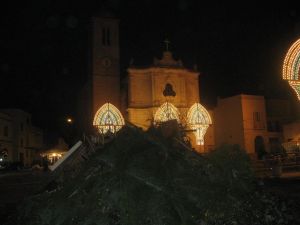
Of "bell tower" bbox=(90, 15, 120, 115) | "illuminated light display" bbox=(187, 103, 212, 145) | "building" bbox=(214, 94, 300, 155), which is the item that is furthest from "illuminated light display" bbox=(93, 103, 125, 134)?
"building" bbox=(214, 94, 300, 155)

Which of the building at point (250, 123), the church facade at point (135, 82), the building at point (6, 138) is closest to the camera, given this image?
the church facade at point (135, 82)

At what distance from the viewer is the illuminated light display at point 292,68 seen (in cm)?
1806

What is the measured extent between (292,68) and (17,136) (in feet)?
123

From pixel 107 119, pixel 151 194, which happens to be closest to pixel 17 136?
pixel 107 119

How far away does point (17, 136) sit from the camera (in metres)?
45.9

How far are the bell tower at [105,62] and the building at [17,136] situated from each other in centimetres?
1138

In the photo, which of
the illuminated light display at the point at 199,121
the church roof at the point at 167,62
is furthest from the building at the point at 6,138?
the illuminated light display at the point at 199,121

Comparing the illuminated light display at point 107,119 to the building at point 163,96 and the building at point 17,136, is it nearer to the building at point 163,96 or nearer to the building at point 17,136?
the building at point 163,96

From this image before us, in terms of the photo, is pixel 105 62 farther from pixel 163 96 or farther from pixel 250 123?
pixel 250 123

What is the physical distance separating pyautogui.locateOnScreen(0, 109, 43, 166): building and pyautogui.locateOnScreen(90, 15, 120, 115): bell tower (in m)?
11.4

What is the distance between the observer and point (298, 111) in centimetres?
4131

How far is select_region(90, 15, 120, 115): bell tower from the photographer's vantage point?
1622 inches

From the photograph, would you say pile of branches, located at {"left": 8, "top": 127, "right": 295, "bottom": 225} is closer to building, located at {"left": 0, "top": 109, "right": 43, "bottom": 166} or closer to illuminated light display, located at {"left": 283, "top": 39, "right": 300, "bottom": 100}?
illuminated light display, located at {"left": 283, "top": 39, "right": 300, "bottom": 100}

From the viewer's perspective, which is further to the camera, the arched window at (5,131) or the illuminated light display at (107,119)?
the arched window at (5,131)
